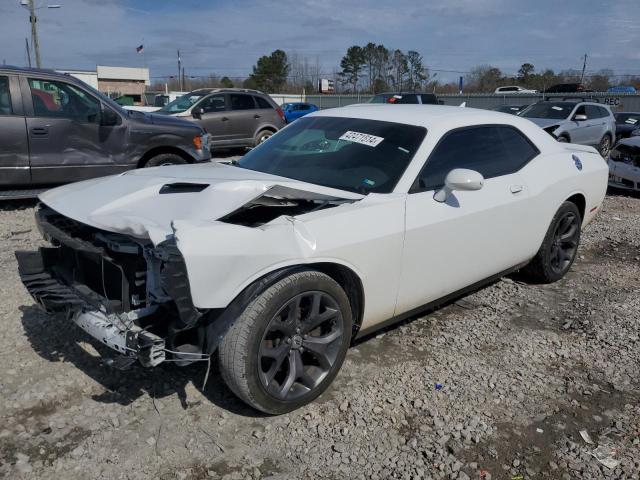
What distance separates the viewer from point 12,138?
21.6 ft

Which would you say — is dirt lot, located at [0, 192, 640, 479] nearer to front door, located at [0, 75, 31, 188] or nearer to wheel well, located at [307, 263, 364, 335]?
wheel well, located at [307, 263, 364, 335]

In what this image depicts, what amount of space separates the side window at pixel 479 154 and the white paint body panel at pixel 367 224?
65 millimetres

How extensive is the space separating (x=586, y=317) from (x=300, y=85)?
56376mm

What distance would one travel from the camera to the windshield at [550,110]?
14125 mm

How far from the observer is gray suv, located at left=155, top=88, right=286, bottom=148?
12.7 metres

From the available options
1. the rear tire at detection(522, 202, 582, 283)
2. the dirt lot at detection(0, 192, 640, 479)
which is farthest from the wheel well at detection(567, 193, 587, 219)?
the dirt lot at detection(0, 192, 640, 479)

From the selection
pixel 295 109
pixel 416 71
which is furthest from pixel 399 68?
pixel 295 109

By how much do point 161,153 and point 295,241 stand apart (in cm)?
545

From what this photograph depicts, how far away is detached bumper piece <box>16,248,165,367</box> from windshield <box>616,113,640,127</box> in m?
19.9

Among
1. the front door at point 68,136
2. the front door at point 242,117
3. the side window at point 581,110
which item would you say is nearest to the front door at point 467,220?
the front door at point 68,136

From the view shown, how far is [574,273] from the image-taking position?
5414 mm

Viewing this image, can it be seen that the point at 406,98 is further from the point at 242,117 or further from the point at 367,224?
the point at 367,224

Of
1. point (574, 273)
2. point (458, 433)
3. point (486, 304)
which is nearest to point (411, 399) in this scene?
point (458, 433)

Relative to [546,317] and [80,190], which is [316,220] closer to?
[80,190]
